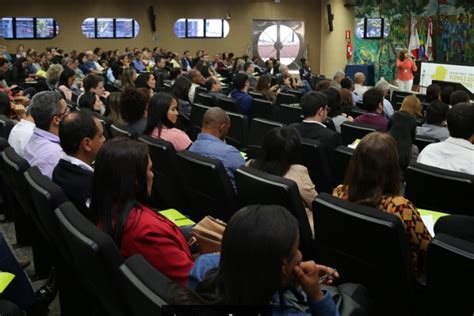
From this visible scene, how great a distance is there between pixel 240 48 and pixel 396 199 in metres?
19.8

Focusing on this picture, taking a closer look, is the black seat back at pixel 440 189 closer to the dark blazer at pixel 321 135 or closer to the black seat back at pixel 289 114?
the dark blazer at pixel 321 135

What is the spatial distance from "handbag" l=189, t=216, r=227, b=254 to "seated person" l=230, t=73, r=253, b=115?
5752mm

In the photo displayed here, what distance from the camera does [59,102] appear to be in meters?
4.12

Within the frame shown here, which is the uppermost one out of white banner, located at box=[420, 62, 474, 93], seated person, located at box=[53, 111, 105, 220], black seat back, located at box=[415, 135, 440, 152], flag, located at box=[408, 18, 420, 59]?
flag, located at box=[408, 18, 420, 59]

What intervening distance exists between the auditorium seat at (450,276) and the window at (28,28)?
18833 millimetres

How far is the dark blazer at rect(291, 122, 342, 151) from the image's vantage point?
5039mm

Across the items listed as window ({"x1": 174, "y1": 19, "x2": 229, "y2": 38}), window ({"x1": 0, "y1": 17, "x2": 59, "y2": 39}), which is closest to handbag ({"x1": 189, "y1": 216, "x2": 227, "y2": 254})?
window ({"x1": 0, "y1": 17, "x2": 59, "y2": 39})

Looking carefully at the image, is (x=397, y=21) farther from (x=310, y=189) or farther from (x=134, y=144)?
(x=134, y=144)

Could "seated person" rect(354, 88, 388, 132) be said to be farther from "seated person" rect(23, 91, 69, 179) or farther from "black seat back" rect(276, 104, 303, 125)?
"seated person" rect(23, 91, 69, 179)

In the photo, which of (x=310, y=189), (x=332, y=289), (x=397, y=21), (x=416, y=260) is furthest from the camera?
(x=397, y=21)

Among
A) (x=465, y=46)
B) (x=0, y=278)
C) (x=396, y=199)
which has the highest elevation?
(x=465, y=46)

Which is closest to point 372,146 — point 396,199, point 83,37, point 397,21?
point 396,199

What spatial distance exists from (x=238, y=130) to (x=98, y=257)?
14.1 feet

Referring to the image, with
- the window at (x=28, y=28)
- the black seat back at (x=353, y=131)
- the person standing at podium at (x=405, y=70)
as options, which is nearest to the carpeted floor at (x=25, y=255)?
the black seat back at (x=353, y=131)
